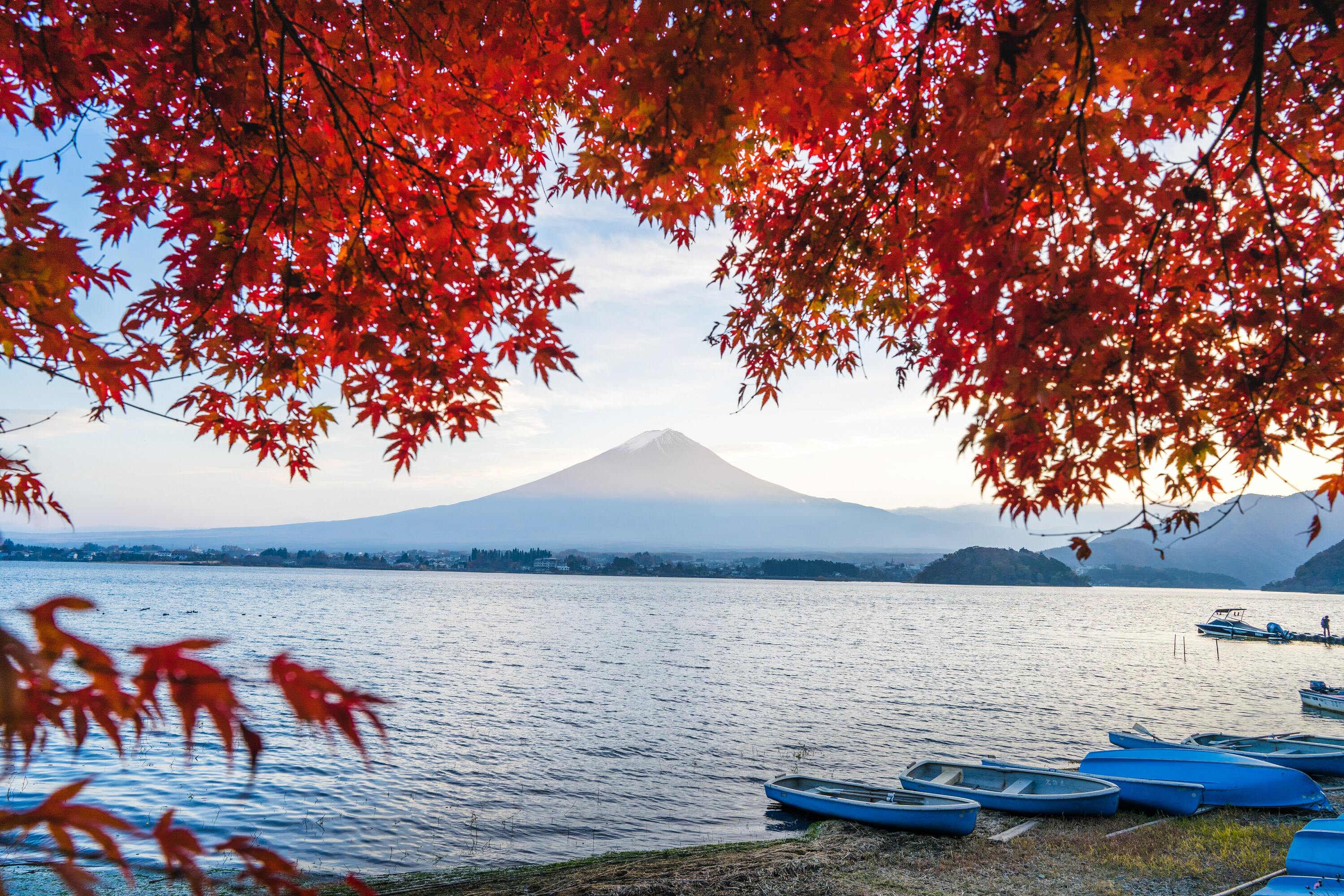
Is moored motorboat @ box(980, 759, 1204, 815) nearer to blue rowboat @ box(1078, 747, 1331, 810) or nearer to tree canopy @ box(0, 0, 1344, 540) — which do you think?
blue rowboat @ box(1078, 747, 1331, 810)

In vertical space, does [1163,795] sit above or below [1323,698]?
above

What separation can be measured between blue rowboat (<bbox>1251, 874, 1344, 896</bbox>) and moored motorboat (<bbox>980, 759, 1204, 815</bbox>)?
7.06m

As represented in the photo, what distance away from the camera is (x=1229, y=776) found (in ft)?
41.2

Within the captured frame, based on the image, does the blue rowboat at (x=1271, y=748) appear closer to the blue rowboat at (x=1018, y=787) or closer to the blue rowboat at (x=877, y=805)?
the blue rowboat at (x=1018, y=787)

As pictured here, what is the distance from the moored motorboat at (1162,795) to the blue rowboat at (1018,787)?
0.24 m

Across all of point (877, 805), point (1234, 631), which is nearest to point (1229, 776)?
point (877, 805)

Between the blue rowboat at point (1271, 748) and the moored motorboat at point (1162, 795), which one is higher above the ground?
the moored motorboat at point (1162, 795)

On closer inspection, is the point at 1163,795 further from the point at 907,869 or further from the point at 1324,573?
the point at 1324,573

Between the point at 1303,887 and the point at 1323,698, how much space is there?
98.0 feet

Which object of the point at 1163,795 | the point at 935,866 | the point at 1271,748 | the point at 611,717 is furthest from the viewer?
the point at 611,717

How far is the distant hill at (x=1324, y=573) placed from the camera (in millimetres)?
154500

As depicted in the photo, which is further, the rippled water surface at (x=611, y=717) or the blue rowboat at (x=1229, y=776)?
the rippled water surface at (x=611, y=717)

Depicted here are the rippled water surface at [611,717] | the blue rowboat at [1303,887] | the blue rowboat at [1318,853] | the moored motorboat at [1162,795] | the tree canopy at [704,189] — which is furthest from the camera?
the rippled water surface at [611,717]

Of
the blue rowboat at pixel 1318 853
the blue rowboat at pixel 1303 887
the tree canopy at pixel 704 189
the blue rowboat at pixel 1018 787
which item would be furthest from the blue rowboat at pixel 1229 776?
the tree canopy at pixel 704 189
